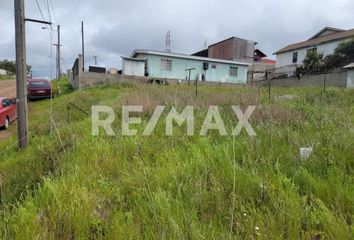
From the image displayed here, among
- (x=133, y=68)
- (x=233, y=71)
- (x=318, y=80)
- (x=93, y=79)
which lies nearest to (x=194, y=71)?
(x=233, y=71)

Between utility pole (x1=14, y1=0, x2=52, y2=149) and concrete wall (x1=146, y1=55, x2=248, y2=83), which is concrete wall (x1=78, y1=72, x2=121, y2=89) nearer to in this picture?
concrete wall (x1=146, y1=55, x2=248, y2=83)

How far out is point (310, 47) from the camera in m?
32.2

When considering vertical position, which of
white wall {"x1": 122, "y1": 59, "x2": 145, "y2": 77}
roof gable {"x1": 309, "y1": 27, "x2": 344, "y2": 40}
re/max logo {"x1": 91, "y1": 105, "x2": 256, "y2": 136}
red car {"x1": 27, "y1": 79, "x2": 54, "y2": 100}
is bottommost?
re/max logo {"x1": 91, "y1": 105, "x2": 256, "y2": 136}

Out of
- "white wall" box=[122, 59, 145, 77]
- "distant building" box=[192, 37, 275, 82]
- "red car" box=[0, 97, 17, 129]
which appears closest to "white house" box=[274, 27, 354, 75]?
"distant building" box=[192, 37, 275, 82]

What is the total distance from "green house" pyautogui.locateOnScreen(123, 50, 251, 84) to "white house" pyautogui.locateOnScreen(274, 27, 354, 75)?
6.79 metres

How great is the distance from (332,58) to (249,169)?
93.5 feet

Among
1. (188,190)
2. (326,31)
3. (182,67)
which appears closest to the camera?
(188,190)

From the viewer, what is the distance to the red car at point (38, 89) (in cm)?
1853

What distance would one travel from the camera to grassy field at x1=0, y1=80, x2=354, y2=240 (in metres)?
2.16

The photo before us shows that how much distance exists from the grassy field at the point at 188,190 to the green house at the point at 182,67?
71.4ft

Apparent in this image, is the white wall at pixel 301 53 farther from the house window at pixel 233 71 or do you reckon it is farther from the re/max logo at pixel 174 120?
the re/max logo at pixel 174 120

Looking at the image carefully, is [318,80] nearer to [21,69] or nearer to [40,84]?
[40,84]

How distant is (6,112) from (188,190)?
34.9 ft

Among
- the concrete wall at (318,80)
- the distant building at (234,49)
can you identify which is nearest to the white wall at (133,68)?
the concrete wall at (318,80)
